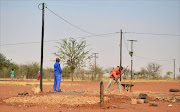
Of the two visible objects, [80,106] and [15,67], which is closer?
[80,106]

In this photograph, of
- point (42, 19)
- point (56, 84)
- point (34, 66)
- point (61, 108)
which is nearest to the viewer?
point (61, 108)

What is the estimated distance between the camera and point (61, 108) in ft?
35.3

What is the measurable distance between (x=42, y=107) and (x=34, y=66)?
Result: 178 feet

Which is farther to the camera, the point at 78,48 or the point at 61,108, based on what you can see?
the point at 78,48

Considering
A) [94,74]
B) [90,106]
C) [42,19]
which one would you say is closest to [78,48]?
[94,74]

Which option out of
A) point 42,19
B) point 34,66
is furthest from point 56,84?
point 34,66

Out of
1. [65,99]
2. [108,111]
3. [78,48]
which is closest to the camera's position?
[108,111]

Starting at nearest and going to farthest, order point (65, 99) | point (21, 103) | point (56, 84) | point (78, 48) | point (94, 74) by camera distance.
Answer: point (21, 103) < point (65, 99) < point (56, 84) < point (78, 48) < point (94, 74)

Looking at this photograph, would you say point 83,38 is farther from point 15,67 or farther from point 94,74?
point 15,67

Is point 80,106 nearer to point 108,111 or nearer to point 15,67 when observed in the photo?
point 108,111

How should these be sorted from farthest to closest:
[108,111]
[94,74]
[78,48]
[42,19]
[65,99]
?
1. [94,74]
2. [78,48]
3. [42,19]
4. [65,99]
5. [108,111]

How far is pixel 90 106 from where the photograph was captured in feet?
37.1

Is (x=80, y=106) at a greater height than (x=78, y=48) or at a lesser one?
lesser

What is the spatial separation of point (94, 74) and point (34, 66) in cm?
2130
